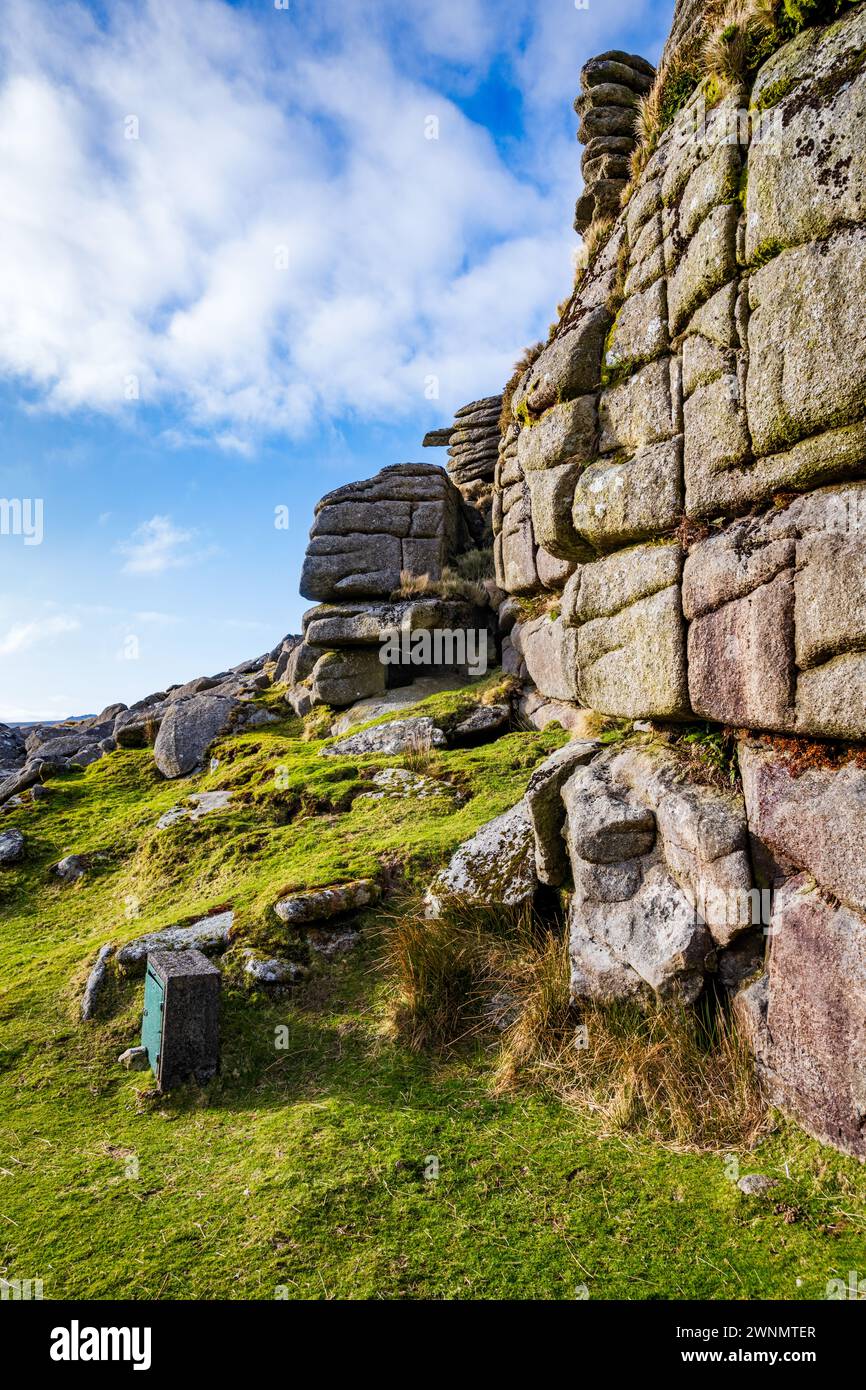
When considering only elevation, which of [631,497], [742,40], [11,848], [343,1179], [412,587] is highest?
[742,40]

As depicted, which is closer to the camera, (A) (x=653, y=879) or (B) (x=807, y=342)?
(B) (x=807, y=342)

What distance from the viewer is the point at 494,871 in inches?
360

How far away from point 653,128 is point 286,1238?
39.6ft

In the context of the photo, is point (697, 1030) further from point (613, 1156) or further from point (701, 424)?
point (701, 424)

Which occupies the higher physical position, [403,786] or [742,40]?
[742,40]

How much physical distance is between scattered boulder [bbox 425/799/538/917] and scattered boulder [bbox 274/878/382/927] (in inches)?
31.5

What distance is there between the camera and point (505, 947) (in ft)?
27.7

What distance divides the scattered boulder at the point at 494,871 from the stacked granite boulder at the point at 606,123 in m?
12.2

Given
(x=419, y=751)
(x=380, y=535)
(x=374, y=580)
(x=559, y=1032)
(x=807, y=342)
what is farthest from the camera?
(x=380, y=535)

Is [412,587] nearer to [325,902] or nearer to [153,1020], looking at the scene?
[325,902]

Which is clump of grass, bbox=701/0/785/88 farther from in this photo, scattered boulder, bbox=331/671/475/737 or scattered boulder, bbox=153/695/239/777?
scattered boulder, bbox=153/695/239/777

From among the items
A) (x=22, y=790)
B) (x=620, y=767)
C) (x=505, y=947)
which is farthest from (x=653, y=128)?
(x=22, y=790)

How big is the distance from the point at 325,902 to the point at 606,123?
15671mm

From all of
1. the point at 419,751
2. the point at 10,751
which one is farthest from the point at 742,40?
the point at 10,751
